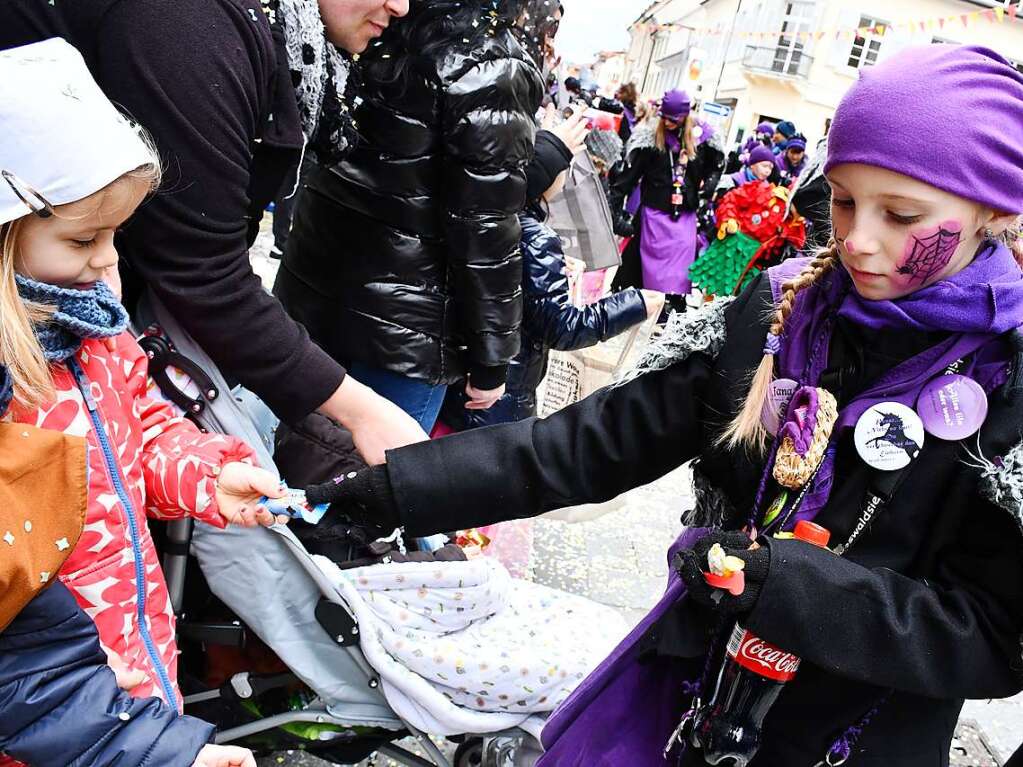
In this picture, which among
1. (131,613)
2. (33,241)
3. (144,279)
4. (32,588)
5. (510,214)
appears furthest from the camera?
(510,214)

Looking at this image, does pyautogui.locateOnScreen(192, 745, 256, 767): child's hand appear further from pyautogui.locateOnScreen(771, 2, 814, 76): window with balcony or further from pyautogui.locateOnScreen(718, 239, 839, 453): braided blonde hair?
pyautogui.locateOnScreen(771, 2, 814, 76): window with balcony

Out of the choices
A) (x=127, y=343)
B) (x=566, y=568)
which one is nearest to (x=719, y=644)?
(x=127, y=343)

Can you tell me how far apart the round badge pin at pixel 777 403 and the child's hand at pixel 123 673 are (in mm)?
992

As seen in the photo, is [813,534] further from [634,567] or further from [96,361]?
[634,567]

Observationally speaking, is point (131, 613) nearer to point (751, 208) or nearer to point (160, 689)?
point (160, 689)

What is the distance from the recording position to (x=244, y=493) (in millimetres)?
1373

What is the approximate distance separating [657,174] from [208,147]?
5424 mm

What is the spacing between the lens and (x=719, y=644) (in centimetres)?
134

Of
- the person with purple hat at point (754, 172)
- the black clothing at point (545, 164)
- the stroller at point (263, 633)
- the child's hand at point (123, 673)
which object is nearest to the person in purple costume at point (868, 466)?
the stroller at point (263, 633)

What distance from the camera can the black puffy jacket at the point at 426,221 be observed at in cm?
199

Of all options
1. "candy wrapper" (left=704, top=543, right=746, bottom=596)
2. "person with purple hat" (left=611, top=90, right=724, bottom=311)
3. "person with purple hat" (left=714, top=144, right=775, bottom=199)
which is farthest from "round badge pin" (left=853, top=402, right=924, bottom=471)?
"person with purple hat" (left=714, top=144, right=775, bottom=199)

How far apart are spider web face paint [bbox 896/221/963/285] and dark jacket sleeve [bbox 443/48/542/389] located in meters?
1.12

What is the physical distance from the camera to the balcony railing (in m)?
27.8

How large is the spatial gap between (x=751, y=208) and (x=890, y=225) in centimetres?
605
